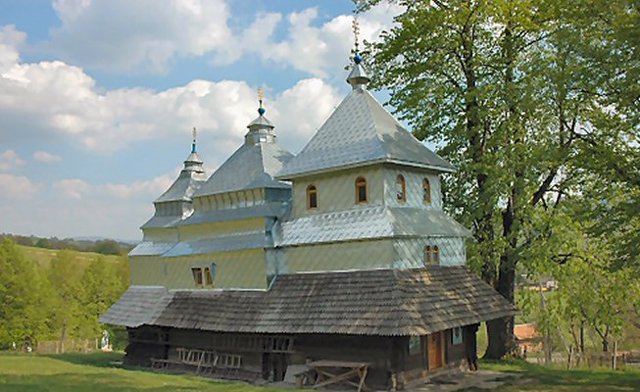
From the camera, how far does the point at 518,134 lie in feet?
79.3

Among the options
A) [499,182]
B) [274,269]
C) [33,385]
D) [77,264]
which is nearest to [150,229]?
[274,269]

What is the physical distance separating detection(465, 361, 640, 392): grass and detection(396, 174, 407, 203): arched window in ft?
20.1

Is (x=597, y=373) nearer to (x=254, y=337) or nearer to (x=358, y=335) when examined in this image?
(x=358, y=335)

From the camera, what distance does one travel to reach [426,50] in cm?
2548

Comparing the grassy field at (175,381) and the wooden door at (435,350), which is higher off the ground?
the wooden door at (435,350)

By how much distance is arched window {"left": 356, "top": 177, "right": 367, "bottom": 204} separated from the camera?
64.7 ft

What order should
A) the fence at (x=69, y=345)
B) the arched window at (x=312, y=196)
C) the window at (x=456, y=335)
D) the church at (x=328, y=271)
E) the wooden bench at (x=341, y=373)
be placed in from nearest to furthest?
1. the wooden bench at (x=341, y=373)
2. the church at (x=328, y=271)
3. the window at (x=456, y=335)
4. the arched window at (x=312, y=196)
5. the fence at (x=69, y=345)

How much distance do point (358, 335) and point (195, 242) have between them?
29.7 feet

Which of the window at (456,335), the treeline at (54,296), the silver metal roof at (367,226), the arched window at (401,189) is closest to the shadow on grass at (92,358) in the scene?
the silver metal roof at (367,226)

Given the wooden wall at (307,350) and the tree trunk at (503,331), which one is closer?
the wooden wall at (307,350)

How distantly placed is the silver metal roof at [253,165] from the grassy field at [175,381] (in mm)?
7255

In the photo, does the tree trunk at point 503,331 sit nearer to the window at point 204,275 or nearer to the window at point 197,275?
the window at point 204,275

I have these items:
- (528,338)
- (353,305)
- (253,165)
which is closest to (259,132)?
(253,165)

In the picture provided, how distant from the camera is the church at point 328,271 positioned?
18.0 meters
